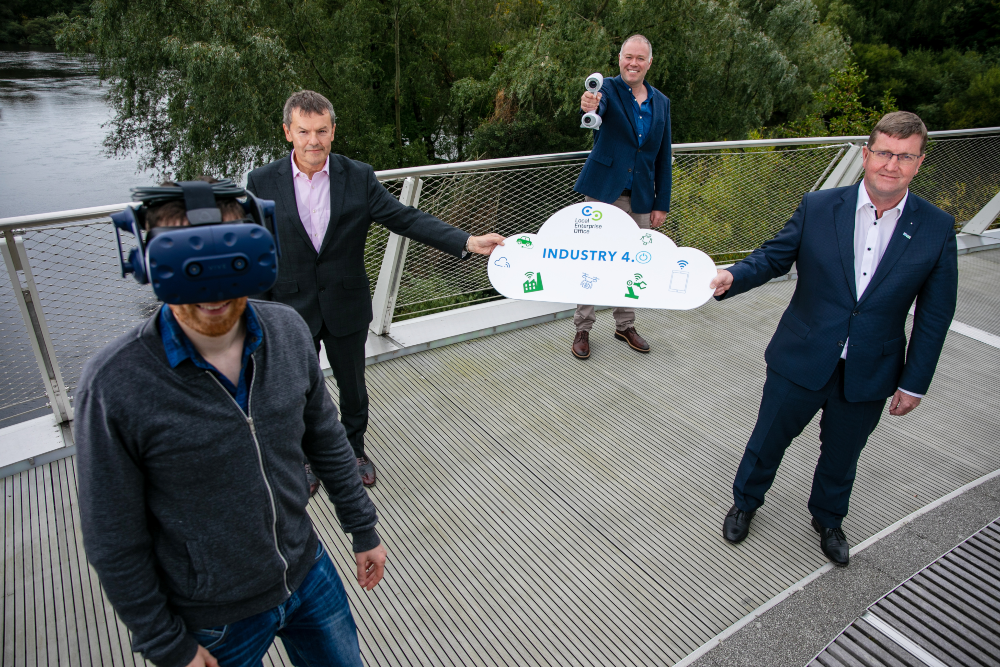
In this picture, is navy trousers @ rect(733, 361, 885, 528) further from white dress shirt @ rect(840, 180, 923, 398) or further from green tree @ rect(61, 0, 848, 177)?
green tree @ rect(61, 0, 848, 177)

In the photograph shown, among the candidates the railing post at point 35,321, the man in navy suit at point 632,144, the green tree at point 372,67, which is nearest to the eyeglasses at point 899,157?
the man in navy suit at point 632,144

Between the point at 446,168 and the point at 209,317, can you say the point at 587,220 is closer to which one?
the point at 446,168

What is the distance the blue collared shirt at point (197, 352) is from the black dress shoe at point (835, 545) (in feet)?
7.76

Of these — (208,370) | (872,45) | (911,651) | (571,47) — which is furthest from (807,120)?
(208,370)

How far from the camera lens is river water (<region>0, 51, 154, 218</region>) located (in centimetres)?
1178

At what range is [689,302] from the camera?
113 inches

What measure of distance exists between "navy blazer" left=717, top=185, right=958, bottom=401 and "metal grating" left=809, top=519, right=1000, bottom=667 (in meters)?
0.74

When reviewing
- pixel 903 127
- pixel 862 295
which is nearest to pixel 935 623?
pixel 862 295

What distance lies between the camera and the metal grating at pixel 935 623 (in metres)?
2.08

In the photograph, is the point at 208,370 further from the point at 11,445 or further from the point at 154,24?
the point at 154,24

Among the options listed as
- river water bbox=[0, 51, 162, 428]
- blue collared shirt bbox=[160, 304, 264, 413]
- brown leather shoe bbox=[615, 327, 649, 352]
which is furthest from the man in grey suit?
brown leather shoe bbox=[615, 327, 649, 352]

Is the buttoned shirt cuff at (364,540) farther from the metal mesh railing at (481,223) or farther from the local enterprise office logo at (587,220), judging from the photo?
the local enterprise office logo at (587,220)

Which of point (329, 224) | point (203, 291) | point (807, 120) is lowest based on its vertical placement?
point (807, 120)

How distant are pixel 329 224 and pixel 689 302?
5.31 ft
